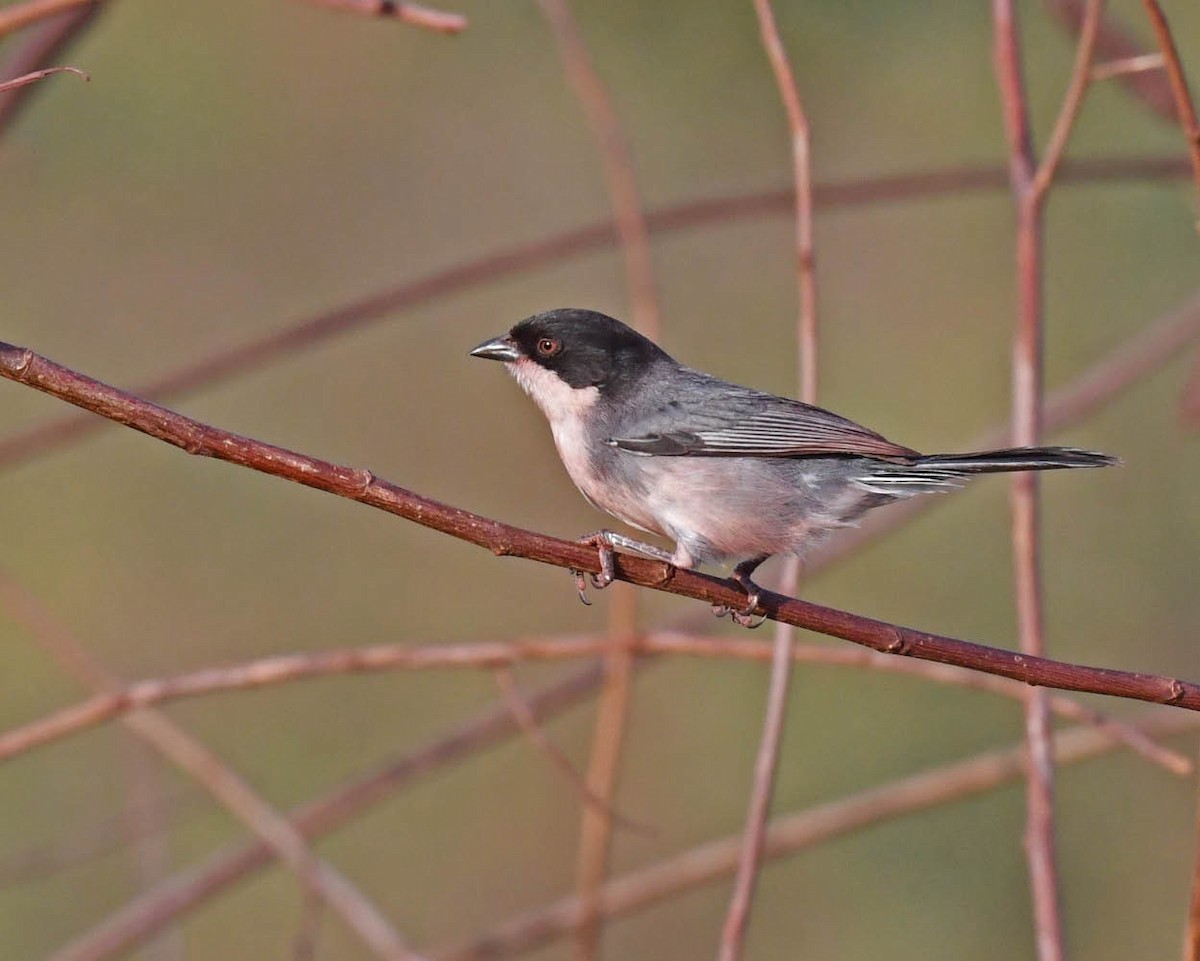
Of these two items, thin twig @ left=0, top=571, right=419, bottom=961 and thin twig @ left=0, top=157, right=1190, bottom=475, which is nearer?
thin twig @ left=0, top=571, right=419, bottom=961

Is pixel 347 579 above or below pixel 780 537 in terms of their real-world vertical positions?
above

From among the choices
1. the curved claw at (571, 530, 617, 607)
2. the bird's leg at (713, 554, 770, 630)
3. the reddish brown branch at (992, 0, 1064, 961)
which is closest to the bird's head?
the bird's leg at (713, 554, 770, 630)

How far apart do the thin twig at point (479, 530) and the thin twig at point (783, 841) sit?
5.15 feet

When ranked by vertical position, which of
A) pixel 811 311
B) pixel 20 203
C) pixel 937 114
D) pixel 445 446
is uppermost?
pixel 937 114

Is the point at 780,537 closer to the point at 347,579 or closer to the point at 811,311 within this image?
the point at 811,311

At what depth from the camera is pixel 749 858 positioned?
117 inches

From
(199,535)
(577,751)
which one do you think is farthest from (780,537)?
(199,535)

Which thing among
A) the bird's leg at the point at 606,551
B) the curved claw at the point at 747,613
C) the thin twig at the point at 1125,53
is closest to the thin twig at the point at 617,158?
the bird's leg at the point at 606,551

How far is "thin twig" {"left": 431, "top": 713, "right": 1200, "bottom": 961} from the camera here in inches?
161

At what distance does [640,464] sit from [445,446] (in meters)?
4.89

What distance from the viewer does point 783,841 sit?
13.8ft

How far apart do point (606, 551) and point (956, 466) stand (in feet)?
3.20

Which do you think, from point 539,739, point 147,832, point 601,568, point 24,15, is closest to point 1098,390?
point 539,739

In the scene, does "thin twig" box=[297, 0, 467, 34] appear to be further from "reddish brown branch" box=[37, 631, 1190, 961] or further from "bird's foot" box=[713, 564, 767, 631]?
"reddish brown branch" box=[37, 631, 1190, 961]
